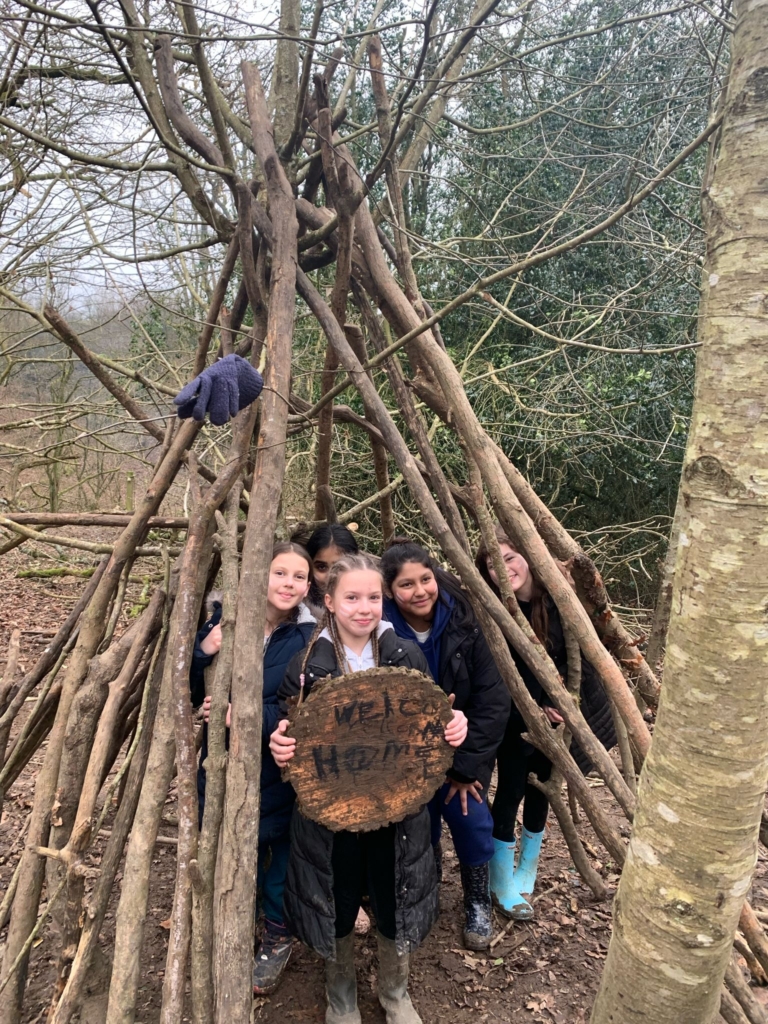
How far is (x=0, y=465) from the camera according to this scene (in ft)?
25.7

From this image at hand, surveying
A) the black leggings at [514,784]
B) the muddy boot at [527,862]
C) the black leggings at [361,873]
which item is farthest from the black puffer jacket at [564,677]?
the black leggings at [361,873]

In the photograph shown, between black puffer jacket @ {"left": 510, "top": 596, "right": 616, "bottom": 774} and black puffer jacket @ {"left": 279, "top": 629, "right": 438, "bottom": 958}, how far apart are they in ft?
2.50

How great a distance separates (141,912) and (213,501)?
125 cm

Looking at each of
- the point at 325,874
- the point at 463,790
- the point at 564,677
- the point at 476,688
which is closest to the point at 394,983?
the point at 325,874

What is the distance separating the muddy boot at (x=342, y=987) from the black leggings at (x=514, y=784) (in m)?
0.88

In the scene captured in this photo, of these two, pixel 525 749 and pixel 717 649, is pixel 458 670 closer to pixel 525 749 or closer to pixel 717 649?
pixel 525 749

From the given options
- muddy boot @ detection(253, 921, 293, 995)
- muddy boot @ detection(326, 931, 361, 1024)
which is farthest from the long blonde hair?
muddy boot @ detection(253, 921, 293, 995)

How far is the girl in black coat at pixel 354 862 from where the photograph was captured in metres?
2.04

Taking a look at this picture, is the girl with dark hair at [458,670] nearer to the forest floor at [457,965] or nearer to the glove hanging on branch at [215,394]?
the forest floor at [457,965]

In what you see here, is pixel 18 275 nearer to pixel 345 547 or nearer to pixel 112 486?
pixel 345 547

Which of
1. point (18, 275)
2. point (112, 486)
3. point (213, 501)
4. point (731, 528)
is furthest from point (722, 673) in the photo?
point (112, 486)

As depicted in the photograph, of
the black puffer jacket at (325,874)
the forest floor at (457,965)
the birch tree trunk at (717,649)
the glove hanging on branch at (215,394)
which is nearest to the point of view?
the birch tree trunk at (717,649)

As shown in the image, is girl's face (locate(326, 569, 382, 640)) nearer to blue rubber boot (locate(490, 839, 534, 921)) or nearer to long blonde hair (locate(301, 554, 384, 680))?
long blonde hair (locate(301, 554, 384, 680))

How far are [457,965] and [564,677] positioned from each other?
46.2 inches
